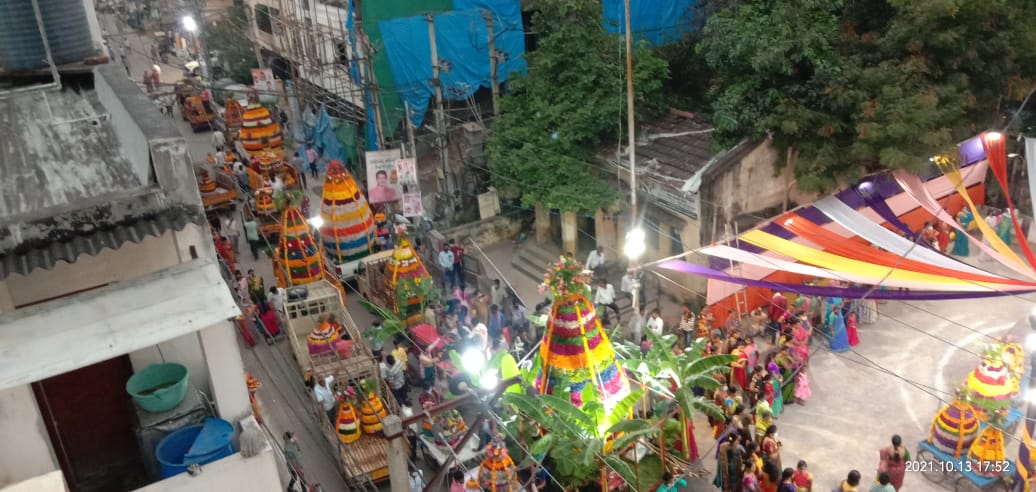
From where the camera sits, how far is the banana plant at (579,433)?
382 inches

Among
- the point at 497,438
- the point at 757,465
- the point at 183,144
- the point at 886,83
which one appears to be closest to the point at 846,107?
the point at 886,83

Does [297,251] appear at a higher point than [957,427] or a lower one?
higher

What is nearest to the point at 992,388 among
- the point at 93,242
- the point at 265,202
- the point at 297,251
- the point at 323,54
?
the point at 93,242

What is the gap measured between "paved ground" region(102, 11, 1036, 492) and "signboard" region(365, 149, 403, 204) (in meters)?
2.89

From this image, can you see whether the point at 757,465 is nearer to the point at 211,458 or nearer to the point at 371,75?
the point at 211,458

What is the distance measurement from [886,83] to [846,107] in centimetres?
73

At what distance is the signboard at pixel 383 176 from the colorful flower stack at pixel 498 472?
8.64 m

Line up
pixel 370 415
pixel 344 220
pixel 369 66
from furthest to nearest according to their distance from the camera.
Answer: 1. pixel 369 66
2. pixel 344 220
3. pixel 370 415

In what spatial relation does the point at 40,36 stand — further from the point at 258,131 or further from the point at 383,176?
the point at 258,131

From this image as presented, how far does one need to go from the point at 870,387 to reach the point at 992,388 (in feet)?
8.52

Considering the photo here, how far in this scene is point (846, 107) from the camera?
1402cm

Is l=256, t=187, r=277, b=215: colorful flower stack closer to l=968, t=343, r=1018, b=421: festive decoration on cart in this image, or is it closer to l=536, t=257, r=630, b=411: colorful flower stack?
l=536, t=257, r=630, b=411: colorful flower stack

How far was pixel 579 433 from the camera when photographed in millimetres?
9867

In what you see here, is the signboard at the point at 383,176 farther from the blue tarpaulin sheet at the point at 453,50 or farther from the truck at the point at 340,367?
the blue tarpaulin sheet at the point at 453,50
